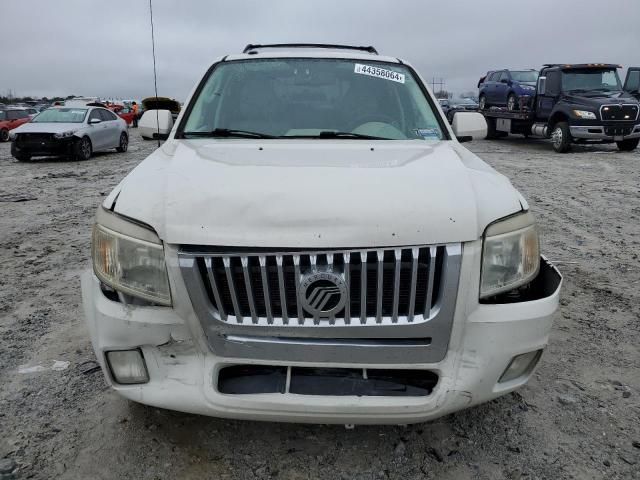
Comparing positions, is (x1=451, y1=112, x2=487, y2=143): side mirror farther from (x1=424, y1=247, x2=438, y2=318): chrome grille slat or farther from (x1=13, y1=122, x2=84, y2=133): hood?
(x1=13, y1=122, x2=84, y2=133): hood

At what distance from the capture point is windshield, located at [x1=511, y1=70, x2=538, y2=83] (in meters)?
17.3

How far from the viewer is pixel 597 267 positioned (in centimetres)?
461

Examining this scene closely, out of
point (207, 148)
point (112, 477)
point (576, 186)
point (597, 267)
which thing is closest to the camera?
point (112, 477)

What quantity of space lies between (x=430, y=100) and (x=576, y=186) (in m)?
6.72

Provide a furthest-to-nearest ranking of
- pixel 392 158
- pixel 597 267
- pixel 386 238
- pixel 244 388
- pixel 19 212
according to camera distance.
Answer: pixel 19 212 → pixel 597 267 → pixel 392 158 → pixel 244 388 → pixel 386 238

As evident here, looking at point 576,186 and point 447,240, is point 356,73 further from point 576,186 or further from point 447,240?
point 576,186

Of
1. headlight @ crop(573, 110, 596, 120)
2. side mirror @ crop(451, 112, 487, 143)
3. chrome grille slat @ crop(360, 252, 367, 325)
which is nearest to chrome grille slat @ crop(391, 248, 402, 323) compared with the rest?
chrome grille slat @ crop(360, 252, 367, 325)

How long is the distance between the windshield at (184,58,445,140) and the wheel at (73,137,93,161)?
11366 mm

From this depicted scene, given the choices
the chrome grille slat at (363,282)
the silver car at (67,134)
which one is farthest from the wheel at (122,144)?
the chrome grille slat at (363,282)

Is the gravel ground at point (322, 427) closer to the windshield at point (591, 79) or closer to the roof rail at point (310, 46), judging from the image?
the roof rail at point (310, 46)

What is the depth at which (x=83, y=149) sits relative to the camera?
13.5 m

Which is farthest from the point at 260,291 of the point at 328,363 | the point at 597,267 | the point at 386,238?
the point at 597,267

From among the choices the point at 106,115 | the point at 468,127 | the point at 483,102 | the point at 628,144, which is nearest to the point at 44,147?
the point at 106,115

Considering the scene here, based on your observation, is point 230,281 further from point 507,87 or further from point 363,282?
point 507,87
